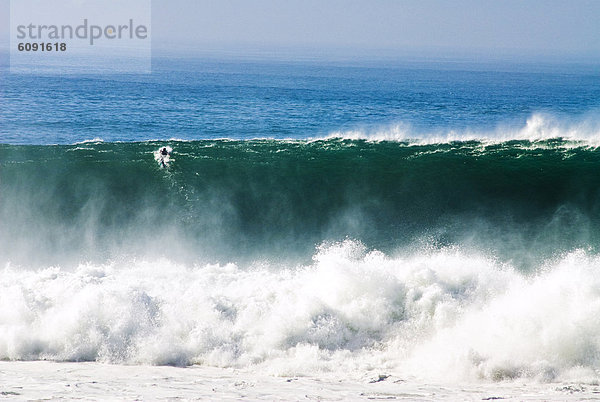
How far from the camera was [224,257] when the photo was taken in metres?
11.5

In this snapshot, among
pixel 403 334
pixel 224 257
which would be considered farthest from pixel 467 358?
pixel 224 257

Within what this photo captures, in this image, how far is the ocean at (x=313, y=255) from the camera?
7.97 m

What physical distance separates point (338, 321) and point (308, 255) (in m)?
3.12

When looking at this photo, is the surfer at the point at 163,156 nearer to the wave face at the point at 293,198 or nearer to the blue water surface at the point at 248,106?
the wave face at the point at 293,198

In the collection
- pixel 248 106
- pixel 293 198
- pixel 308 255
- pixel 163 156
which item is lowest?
pixel 308 255

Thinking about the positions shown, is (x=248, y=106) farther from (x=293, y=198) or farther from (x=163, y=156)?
(x=293, y=198)

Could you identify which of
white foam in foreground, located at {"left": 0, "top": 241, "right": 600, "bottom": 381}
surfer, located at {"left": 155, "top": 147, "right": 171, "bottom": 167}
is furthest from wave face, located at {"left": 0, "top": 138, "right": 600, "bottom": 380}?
surfer, located at {"left": 155, "top": 147, "right": 171, "bottom": 167}

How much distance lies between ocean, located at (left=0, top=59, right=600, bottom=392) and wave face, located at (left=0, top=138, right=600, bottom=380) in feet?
0.12

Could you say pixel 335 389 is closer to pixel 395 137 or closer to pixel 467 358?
pixel 467 358

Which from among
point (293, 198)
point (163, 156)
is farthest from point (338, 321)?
point (163, 156)

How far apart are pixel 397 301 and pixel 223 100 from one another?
3599cm

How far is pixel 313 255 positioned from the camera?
37.4 ft

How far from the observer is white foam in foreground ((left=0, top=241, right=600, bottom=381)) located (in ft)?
24.8

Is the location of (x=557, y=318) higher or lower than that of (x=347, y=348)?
higher
